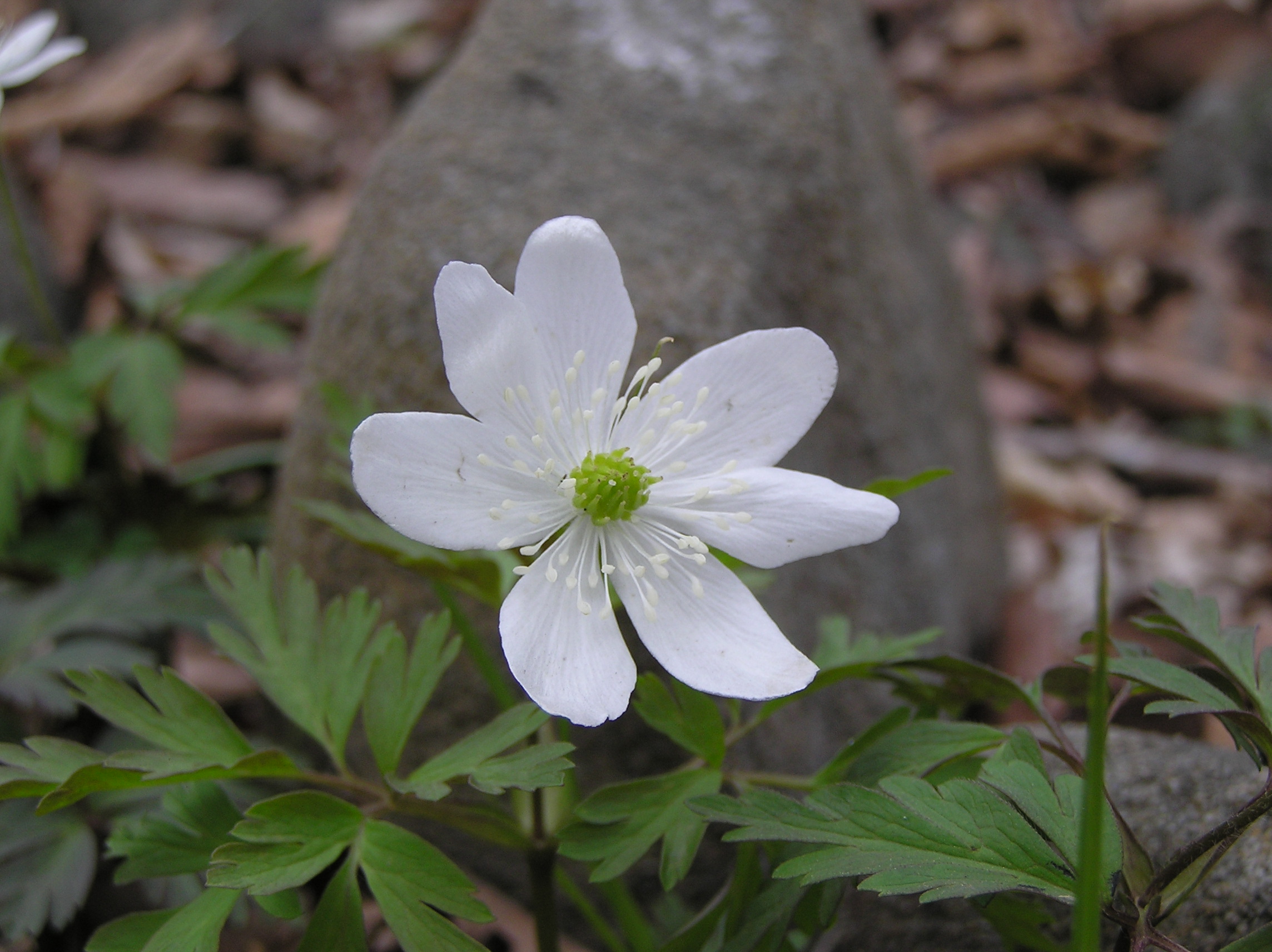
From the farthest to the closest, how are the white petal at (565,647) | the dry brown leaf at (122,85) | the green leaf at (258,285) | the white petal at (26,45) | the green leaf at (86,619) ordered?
the dry brown leaf at (122,85), the green leaf at (258,285), the white petal at (26,45), the green leaf at (86,619), the white petal at (565,647)

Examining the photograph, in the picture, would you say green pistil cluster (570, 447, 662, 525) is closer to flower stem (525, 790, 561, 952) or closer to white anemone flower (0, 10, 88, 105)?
flower stem (525, 790, 561, 952)

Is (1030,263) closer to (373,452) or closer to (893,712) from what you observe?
(893,712)

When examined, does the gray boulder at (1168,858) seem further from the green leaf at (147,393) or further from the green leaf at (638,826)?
the green leaf at (147,393)

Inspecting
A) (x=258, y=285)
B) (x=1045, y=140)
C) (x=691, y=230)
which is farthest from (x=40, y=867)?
(x=1045, y=140)

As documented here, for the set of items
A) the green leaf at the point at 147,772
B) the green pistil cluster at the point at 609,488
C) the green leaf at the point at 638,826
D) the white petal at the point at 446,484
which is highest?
the white petal at the point at 446,484

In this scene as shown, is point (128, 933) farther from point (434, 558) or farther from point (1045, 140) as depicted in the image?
point (1045, 140)

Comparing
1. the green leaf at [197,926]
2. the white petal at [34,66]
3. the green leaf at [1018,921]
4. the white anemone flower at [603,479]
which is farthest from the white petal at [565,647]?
the white petal at [34,66]
